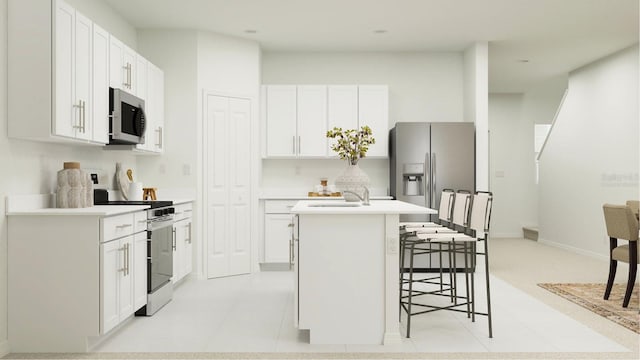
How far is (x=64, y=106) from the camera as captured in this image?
3.48 m

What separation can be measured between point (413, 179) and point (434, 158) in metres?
0.35

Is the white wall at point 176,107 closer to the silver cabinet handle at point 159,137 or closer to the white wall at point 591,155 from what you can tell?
the silver cabinet handle at point 159,137

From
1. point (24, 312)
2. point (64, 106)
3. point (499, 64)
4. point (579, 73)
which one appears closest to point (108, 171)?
point (64, 106)

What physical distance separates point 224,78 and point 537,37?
12.1 feet

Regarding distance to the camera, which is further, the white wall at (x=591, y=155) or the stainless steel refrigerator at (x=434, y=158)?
the white wall at (x=591, y=155)

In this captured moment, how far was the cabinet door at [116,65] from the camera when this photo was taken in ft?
14.0

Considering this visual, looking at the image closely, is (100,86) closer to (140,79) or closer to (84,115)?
(84,115)

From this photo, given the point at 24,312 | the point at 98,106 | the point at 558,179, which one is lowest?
the point at 24,312

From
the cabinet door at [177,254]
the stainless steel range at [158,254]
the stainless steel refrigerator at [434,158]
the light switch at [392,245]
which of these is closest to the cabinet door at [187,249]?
the cabinet door at [177,254]

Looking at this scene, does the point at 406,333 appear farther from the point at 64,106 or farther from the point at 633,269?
the point at 64,106

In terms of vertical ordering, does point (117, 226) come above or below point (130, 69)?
below

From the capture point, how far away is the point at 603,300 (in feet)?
15.5

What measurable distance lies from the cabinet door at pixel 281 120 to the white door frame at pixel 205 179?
282 millimetres

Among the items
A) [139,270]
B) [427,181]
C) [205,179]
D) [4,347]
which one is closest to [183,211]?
[205,179]
